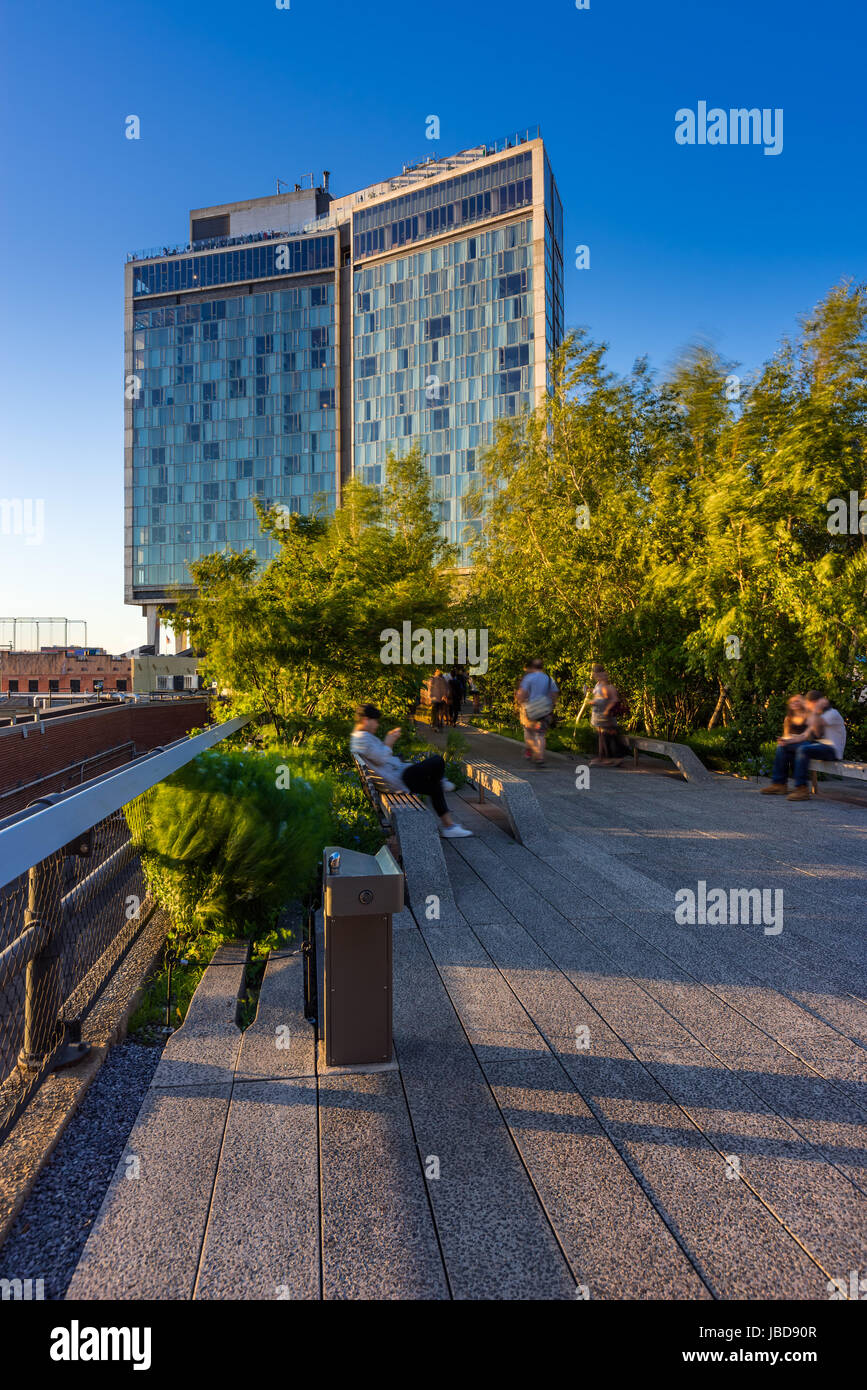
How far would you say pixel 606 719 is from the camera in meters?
14.0

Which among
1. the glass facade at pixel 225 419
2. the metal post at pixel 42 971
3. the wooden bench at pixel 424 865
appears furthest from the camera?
the glass facade at pixel 225 419

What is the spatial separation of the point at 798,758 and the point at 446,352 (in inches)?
2744

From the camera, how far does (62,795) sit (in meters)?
3.54

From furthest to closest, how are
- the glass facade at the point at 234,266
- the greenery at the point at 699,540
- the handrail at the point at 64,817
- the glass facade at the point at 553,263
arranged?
the glass facade at the point at 234,266
the glass facade at the point at 553,263
the greenery at the point at 699,540
the handrail at the point at 64,817

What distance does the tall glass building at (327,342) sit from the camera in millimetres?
69562

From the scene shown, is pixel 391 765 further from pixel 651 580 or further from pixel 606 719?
pixel 651 580

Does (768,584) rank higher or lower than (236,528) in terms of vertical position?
lower

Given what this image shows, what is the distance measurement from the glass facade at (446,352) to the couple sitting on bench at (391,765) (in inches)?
2329

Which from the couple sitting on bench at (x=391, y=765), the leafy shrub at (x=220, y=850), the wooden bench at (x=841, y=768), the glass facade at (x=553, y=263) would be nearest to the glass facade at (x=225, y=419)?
the glass facade at (x=553, y=263)

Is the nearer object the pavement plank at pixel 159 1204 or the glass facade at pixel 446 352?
the pavement plank at pixel 159 1204

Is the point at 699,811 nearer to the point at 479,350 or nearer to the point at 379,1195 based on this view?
the point at 379,1195

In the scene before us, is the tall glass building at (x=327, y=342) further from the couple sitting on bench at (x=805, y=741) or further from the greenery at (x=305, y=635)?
the couple sitting on bench at (x=805, y=741)
